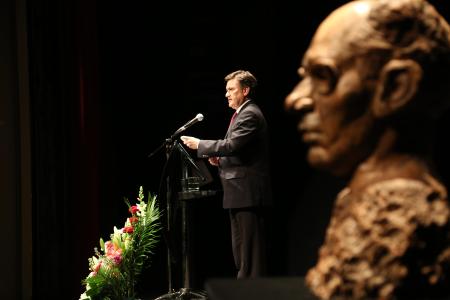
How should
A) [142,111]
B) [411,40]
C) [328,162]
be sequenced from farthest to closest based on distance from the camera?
1. [142,111]
2. [328,162]
3. [411,40]

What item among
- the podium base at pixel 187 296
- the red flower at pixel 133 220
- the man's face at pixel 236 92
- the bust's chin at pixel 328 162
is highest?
the man's face at pixel 236 92

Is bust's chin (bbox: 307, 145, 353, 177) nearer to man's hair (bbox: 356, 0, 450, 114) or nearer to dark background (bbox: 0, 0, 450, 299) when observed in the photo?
man's hair (bbox: 356, 0, 450, 114)

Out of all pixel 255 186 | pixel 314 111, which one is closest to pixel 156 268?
Result: pixel 255 186

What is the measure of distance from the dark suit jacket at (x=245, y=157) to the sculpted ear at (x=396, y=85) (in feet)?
6.73

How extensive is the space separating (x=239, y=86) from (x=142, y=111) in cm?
95

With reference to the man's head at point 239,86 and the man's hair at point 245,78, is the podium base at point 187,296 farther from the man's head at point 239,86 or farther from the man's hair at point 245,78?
the man's hair at point 245,78

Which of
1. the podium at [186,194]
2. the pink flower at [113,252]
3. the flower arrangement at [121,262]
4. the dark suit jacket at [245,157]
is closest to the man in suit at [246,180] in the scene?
the dark suit jacket at [245,157]

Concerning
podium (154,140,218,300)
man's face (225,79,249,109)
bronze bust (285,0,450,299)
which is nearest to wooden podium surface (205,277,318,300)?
bronze bust (285,0,450,299)

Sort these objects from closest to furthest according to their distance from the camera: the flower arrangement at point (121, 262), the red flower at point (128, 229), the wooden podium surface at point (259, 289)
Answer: the wooden podium surface at point (259, 289) → the flower arrangement at point (121, 262) → the red flower at point (128, 229)

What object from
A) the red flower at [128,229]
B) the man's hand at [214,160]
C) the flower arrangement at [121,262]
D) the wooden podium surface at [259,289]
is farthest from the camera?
the man's hand at [214,160]

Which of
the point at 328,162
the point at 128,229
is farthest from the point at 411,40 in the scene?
the point at 128,229

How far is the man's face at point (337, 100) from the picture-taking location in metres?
1.64

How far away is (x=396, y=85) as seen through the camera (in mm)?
1611

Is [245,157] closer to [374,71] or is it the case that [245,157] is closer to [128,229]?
[128,229]
